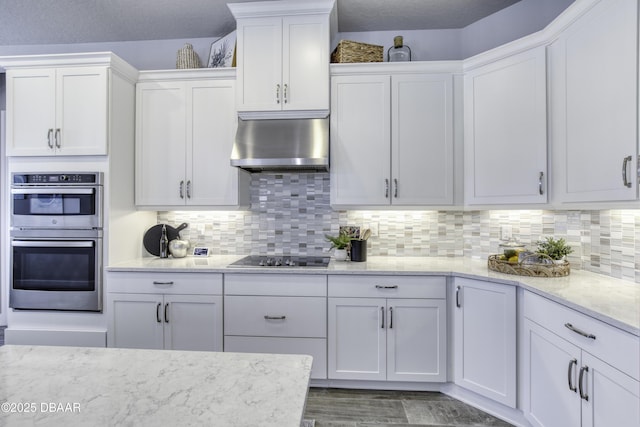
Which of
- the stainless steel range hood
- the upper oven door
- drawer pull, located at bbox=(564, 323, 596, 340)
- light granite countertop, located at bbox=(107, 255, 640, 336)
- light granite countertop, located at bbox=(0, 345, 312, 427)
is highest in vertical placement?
the stainless steel range hood

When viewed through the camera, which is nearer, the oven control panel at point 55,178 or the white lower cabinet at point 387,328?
the white lower cabinet at point 387,328

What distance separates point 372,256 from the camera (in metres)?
2.82

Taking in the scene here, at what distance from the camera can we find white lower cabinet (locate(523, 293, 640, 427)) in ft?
3.91

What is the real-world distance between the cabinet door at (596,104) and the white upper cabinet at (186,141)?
7.34ft

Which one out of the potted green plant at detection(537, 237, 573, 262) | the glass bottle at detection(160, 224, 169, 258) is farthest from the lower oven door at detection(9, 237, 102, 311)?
the potted green plant at detection(537, 237, 573, 262)

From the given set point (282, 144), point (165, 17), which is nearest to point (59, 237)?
point (282, 144)

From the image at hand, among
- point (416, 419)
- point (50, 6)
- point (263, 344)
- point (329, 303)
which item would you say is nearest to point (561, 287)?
point (416, 419)

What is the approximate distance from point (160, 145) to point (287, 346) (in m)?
1.89

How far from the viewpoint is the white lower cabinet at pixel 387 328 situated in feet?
7.27

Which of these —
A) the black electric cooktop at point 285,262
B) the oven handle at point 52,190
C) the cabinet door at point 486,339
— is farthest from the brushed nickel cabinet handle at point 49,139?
the cabinet door at point 486,339

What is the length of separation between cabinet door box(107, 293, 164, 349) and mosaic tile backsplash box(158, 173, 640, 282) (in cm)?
74

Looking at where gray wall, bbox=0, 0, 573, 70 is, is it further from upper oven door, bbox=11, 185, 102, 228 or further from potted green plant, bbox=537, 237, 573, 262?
potted green plant, bbox=537, 237, 573, 262

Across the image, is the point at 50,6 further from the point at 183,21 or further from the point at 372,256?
the point at 372,256

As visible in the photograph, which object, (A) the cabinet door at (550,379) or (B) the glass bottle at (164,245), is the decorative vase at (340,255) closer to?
(A) the cabinet door at (550,379)
